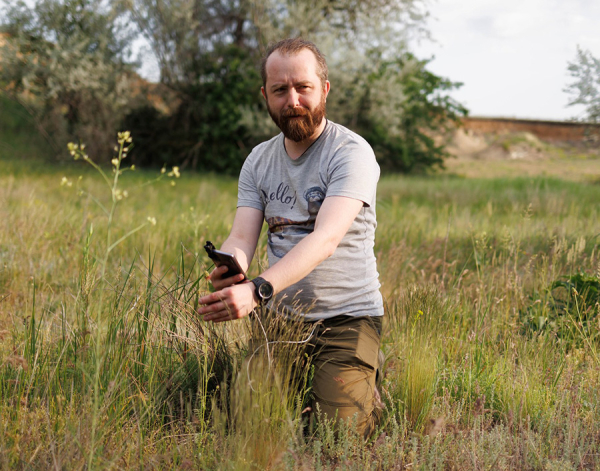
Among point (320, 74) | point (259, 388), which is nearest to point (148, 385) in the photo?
point (259, 388)

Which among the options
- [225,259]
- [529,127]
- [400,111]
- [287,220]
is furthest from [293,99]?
[529,127]

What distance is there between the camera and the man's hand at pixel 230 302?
77.1 inches

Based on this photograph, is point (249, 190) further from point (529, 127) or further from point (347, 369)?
point (529, 127)

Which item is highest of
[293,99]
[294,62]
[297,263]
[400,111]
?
[400,111]

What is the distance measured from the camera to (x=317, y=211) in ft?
8.52

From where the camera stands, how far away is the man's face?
8.35ft

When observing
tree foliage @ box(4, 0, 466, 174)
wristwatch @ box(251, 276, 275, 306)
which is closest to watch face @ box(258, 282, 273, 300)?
wristwatch @ box(251, 276, 275, 306)

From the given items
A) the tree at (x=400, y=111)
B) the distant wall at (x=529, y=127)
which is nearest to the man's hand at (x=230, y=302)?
the tree at (x=400, y=111)

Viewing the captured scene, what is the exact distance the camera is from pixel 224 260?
2.09 meters

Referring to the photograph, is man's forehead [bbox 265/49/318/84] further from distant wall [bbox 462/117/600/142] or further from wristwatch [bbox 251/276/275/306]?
distant wall [bbox 462/117/600/142]

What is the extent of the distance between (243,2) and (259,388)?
1637 centimetres

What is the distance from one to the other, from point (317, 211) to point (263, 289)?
2.26ft

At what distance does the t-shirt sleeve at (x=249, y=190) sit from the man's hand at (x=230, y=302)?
941 millimetres

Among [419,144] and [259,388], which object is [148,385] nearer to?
[259,388]
